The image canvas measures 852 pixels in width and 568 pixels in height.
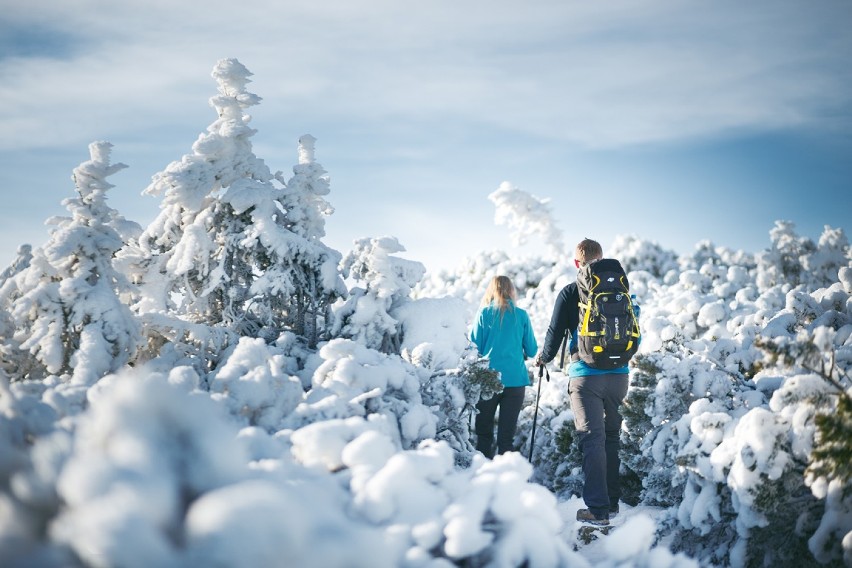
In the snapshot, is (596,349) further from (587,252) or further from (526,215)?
(526,215)

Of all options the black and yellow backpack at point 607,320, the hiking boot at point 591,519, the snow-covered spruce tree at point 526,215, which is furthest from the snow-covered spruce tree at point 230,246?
the snow-covered spruce tree at point 526,215

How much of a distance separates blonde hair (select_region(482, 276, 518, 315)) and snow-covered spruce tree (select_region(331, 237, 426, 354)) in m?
1.19

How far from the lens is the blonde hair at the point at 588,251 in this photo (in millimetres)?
4715

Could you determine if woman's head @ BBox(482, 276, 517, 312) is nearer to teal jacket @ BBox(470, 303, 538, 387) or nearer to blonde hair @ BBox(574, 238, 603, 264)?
teal jacket @ BBox(470, 303, 538, 387)

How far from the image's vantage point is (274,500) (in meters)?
1.82

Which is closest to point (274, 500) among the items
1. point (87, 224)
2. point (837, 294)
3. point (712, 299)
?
point (87, 224)

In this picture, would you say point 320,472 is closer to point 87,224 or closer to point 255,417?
point 255,417

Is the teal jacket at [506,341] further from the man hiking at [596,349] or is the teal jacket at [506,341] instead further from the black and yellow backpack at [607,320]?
the black and yellow backpack at [607,320]

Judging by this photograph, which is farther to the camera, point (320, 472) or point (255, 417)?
point (255, 417)

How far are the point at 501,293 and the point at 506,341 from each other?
0.53 metres

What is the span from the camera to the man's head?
4715 millimetres

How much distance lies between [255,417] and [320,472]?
138 centimetres

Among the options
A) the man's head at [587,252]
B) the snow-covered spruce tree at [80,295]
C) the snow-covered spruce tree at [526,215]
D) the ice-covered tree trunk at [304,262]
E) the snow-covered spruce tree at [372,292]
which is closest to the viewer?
the snow-covered spruce tree at [80,295]

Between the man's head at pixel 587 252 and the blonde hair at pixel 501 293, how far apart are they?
1.19 m
